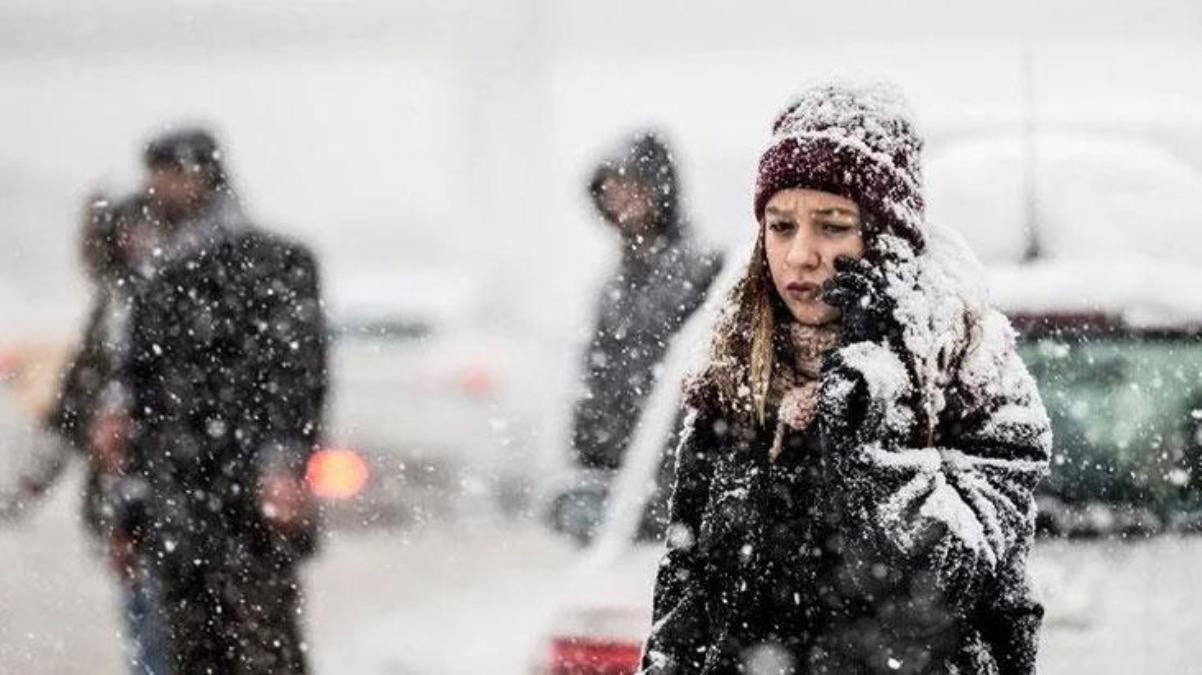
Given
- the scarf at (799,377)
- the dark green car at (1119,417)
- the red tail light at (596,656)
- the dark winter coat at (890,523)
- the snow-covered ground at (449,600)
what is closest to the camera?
the dark winter coat at (890,523)

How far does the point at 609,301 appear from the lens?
5414mm

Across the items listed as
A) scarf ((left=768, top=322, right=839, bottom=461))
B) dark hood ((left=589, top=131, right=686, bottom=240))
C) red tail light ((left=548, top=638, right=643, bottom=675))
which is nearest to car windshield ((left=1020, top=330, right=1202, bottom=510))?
red tail light ((left=548, top=638, right=643, bottom=675))

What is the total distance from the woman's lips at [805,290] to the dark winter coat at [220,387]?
258 centimetres

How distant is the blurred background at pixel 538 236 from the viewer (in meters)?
3.56

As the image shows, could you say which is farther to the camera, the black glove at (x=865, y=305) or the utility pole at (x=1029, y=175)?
the utility pole at (x=1029, y=175)

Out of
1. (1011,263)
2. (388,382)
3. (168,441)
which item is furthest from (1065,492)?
(388,382)

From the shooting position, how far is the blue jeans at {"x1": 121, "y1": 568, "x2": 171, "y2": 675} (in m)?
4.84

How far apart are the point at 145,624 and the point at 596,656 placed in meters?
1.98

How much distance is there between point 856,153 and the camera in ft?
8.50

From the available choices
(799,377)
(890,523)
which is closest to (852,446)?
(890,523)

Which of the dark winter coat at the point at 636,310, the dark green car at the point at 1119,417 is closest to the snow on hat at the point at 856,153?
the dark green car at the point at 1119,417

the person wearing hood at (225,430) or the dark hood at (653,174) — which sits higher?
the dark hood at (653,174)

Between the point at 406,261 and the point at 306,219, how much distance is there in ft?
→ 17.7

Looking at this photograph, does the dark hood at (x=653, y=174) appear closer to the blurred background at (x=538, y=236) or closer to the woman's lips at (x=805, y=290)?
the blurred background at (x=538, y=236)
